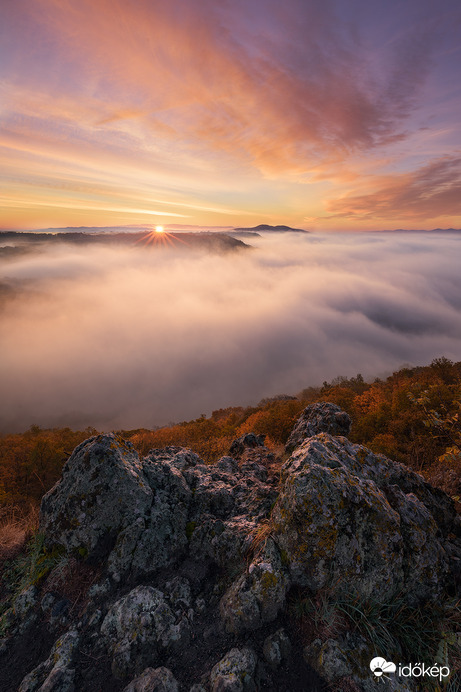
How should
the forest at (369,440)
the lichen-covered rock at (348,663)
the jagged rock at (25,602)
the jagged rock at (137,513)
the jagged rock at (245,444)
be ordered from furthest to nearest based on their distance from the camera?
the forest at (369,440) → the jagged rock at (245,444) → the jagged rock at (137,513) → the jagged rock at (25,602) → the lichen-covered rock at (348,663)

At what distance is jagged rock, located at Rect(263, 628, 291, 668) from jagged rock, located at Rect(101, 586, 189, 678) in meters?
1.29

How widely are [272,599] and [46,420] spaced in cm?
16991

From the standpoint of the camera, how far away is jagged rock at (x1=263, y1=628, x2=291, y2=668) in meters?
4.00

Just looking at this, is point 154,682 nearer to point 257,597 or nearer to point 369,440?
point 257,597

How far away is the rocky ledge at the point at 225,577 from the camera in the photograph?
4.04 metres

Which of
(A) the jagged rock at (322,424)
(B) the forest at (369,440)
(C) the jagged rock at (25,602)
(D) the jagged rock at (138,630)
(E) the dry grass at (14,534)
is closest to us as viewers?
(D) the jagged rock at (138,630)

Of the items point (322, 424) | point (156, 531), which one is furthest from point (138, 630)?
point (322, 424)

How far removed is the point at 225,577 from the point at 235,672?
1.36 meters

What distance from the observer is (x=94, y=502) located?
229 inches

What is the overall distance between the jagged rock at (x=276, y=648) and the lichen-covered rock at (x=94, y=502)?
308 centimetres

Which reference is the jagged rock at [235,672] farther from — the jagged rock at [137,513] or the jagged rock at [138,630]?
the jagged rock at [137,513]

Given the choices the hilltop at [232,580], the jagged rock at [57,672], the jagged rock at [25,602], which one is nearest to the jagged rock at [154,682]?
the hilltop at [232,580]

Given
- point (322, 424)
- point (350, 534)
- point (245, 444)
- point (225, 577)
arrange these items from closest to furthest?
1. point (350, 534)
2. point (225, 577)
3. point (322, 424)
4. point (245, 444)

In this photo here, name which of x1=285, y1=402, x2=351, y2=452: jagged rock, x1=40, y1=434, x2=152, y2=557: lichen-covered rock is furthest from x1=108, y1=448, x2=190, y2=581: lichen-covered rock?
x1=285, y1=402, x2=351, y2=452: jagged rock
